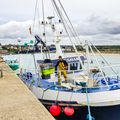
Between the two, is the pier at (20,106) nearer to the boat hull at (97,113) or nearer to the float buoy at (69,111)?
the float buoy at (69,111)

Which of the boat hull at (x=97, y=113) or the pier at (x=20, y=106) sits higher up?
the pier at (x=20, y=106)

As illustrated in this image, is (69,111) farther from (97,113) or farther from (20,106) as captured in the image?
(20,106)

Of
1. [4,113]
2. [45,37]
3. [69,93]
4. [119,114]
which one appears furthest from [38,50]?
[4,113]

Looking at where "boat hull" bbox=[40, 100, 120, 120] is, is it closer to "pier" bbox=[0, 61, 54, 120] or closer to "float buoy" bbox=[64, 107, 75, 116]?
"float buoy" bbox=[64, 107, 75, 116]

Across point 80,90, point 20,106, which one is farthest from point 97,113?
point 20,106

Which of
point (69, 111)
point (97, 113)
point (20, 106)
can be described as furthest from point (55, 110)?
point (20, 106)

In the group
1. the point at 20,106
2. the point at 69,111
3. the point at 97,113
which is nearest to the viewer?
the point at 20,106

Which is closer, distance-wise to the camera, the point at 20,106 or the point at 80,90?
the point at 20,106

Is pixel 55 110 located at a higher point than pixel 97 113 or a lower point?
higher

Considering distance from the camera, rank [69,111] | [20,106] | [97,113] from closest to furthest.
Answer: [20,106] → [69,111] → [97,113]

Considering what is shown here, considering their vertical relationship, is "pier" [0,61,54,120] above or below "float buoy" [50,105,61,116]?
above

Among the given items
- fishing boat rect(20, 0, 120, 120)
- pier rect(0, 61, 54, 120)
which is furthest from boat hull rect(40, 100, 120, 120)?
pier rect(0, 61, 54, 120)

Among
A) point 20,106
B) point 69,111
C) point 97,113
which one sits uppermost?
point 20,106

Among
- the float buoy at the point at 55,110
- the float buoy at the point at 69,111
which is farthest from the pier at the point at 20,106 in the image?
the float buoy at the point at 69,111
